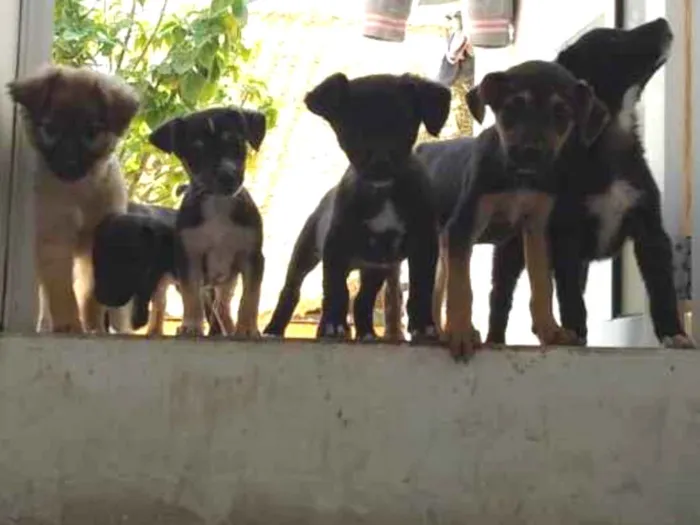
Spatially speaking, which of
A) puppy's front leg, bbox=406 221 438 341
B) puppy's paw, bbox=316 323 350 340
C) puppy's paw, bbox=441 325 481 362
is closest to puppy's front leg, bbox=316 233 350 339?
puppy's paw, bbox=316 323 350 340

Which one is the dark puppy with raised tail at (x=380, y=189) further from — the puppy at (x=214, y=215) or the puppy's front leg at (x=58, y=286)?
the puppy's front leg at (x=58, y=286)

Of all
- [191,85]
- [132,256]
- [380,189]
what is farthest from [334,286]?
[191,85]

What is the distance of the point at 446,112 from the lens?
87.7 inches

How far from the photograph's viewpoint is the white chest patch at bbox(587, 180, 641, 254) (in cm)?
221

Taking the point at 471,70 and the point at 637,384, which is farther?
the point at 471,70

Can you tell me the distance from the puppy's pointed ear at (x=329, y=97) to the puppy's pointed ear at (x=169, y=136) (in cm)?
27

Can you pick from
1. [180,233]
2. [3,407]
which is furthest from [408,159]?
[3,407]

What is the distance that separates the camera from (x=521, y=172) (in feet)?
6.77

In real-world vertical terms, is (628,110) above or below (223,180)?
above

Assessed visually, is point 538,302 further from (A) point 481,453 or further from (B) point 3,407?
(B) point 3,407

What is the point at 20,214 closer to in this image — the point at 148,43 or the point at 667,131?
the point at 148,43

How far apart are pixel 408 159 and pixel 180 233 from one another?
0.48 meters

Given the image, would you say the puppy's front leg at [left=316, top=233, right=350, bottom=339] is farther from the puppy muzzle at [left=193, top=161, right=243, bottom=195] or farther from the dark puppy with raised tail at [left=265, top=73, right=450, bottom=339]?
the puppy muzzle at [left=193, top=161, right=243, bottom=195]

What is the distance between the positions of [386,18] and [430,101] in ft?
3.10
